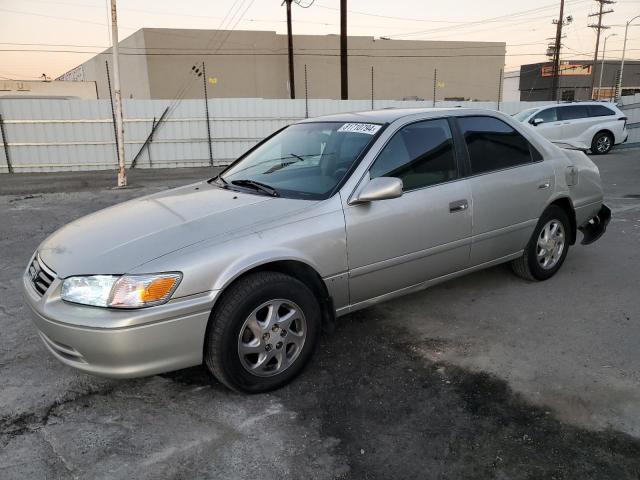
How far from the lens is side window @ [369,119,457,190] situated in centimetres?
349

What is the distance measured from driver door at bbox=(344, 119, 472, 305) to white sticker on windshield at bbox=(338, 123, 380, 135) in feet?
0.51

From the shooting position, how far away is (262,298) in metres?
2.84

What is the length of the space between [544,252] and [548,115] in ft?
42.0

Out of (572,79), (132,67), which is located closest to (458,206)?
(132,67)

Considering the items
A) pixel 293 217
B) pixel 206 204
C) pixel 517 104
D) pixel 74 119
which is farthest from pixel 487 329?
pixel 517 104

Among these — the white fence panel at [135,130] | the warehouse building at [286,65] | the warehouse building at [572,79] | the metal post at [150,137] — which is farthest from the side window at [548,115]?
the warehouse building at [572,79]

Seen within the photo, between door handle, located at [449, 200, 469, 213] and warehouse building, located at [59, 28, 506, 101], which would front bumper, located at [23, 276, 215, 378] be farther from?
warehouse building, located at [59, 28, 506, 101]

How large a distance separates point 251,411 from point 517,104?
73.5 ft

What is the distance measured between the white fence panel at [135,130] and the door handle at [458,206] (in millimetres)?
11416

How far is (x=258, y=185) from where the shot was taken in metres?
3.59

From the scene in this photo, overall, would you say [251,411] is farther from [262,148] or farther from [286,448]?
[262,148]

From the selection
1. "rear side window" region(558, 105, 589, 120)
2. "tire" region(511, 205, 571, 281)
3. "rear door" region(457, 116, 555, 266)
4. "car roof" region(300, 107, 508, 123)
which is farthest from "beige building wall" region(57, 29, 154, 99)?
"tire" region(511, 205, 571, 281)

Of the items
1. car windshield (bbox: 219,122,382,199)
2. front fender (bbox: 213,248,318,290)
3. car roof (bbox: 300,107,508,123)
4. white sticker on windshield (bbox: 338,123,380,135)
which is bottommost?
front fender (bbox: 213,248,318,290)

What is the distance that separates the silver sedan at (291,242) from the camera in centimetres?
262
